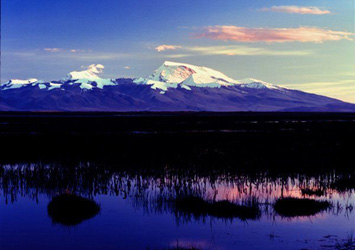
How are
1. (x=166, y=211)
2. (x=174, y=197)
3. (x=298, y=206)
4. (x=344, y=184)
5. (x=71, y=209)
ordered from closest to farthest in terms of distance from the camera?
(x=71, y=209), (x=166, y=211), (x=298, y=206), (x=174, y=197), (x=344, y=184)

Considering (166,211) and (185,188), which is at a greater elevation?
(185,188)

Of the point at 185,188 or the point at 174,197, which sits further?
the point at 185,188

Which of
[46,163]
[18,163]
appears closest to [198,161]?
[46,163]

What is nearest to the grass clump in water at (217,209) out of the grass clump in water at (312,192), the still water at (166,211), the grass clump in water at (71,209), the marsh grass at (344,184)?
the still water at (166,211)

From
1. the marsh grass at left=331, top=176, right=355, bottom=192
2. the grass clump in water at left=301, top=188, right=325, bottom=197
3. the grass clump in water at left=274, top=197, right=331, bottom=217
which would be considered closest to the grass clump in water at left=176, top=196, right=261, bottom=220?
the grass clump in water at left=274, top=197, right=331, bottom=217

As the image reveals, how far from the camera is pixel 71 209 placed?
16.2m

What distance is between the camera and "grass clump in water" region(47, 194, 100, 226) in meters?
15.5

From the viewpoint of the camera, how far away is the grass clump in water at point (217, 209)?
52.4 feet

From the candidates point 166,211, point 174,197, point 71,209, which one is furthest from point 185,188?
point 71,209

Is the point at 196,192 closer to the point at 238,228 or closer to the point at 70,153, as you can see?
the point at 238,228

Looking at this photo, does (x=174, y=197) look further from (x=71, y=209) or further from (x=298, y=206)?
(x=298, y=206)

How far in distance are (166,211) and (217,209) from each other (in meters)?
1.80

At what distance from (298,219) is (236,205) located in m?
2.40

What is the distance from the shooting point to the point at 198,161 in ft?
93.5
